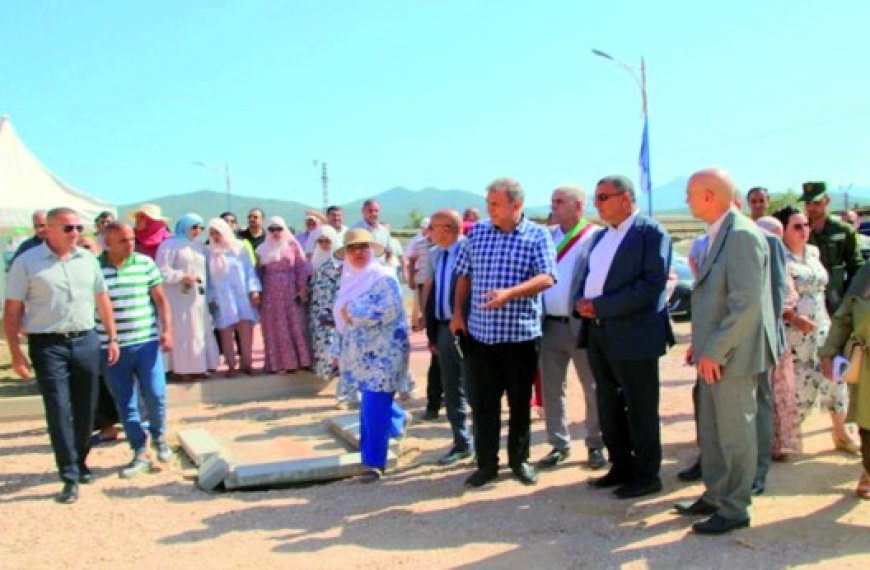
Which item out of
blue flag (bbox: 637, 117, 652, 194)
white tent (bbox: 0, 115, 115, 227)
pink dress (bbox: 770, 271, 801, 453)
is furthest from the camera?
blue flag (bbox: 637, 117, 652, 194)

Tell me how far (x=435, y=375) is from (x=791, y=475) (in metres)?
3.14

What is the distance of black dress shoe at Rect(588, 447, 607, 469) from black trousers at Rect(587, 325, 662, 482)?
0.38 m

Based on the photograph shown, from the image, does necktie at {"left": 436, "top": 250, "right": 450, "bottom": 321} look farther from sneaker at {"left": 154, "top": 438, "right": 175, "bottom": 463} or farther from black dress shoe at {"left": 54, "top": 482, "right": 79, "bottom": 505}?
black dress shoe at {"left": 54, "top": 482, "right": 79, "bottom": 505}

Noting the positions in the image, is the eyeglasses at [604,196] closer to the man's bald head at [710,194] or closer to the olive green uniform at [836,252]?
the man's bald head at [710,194]

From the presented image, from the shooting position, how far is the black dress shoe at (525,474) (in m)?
5.37

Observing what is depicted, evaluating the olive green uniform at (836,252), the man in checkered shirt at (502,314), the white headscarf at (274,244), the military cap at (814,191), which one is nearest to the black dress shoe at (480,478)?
the man in checkered shirt at (502,314)

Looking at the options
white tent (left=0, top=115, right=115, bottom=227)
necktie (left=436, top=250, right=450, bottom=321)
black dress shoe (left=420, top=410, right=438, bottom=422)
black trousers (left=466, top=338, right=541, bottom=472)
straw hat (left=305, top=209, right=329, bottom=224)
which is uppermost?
white tent (left=0, top=115, right=115, bottom=227)

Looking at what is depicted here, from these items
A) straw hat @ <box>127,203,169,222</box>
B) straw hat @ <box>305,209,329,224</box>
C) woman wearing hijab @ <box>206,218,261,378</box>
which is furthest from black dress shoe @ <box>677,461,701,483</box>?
straw hat @ <box>305,209,329,224</box>

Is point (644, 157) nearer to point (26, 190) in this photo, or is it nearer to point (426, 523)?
point (26, 190)

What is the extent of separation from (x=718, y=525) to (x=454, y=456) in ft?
7.23

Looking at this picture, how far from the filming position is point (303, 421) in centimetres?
762

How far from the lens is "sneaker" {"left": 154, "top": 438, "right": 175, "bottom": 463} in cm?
631

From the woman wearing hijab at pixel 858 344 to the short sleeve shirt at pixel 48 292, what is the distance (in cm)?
466

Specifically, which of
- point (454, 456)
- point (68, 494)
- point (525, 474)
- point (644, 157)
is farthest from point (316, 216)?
point (644, 157)
